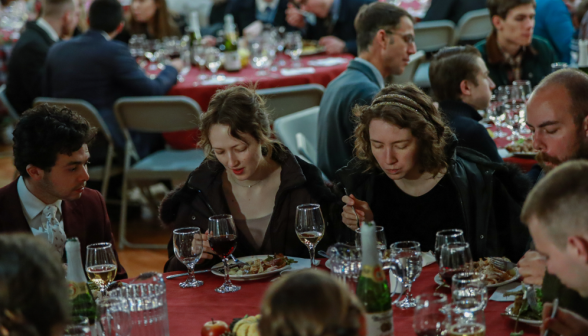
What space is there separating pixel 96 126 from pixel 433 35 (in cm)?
317

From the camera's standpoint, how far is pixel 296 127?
385 centimetres

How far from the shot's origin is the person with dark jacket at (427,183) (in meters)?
2.43

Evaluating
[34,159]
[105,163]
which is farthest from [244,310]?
[105,163]

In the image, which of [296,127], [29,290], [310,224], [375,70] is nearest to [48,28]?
[296,127]

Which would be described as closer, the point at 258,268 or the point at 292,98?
the point at 258,268

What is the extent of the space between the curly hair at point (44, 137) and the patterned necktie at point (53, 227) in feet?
0.49

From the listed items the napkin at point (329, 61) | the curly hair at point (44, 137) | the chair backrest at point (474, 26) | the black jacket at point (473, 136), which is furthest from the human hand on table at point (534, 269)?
the chair backrest at point (474, 26)

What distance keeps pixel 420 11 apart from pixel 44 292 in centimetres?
781

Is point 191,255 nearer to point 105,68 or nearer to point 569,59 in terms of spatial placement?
point 105,68

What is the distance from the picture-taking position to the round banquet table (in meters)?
1.70

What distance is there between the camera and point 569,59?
209 inches

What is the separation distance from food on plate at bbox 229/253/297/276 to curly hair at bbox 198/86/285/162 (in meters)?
0.53

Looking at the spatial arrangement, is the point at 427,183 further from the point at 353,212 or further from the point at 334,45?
the point at 334,45

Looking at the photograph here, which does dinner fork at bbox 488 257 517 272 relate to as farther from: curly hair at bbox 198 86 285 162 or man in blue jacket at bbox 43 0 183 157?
man in blue jacket at bbox 43 0 183 157
